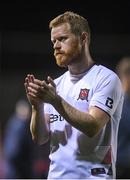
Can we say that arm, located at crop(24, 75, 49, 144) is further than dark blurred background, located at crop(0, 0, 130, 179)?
No

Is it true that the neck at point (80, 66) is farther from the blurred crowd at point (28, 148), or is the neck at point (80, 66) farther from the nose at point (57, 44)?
the blurred crowd at point (28, 148)

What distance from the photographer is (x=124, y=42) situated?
2.26 m

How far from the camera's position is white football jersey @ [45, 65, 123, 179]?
1.73m

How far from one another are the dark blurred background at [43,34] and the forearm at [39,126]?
0.55 ft

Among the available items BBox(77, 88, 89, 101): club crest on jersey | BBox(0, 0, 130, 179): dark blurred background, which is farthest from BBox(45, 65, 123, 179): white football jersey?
BBox(0, 0, 130, 179): dark blurred background

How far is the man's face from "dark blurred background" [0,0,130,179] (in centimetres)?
13

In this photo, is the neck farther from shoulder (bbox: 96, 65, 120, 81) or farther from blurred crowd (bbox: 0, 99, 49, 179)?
blurred crowd (bbox: 0, 99, 49, 179)

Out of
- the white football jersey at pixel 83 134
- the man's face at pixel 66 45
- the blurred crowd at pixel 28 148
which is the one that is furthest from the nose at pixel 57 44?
the blurred crowd at pixel 28 148

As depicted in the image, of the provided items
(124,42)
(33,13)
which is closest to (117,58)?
(124,42)

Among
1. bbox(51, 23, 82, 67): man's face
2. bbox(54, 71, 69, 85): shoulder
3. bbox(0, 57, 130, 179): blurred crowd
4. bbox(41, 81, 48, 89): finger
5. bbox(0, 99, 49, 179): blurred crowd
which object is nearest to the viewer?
bbox(41, 81, 48, 89): finger

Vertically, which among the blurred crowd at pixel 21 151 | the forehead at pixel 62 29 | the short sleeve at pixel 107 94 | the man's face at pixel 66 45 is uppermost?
the forehead at pixel 62 29

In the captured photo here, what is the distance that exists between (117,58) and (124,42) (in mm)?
78

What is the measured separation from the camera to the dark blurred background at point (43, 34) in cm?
187

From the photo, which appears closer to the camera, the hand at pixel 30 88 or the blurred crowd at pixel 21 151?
the hand at pixel 30 88
